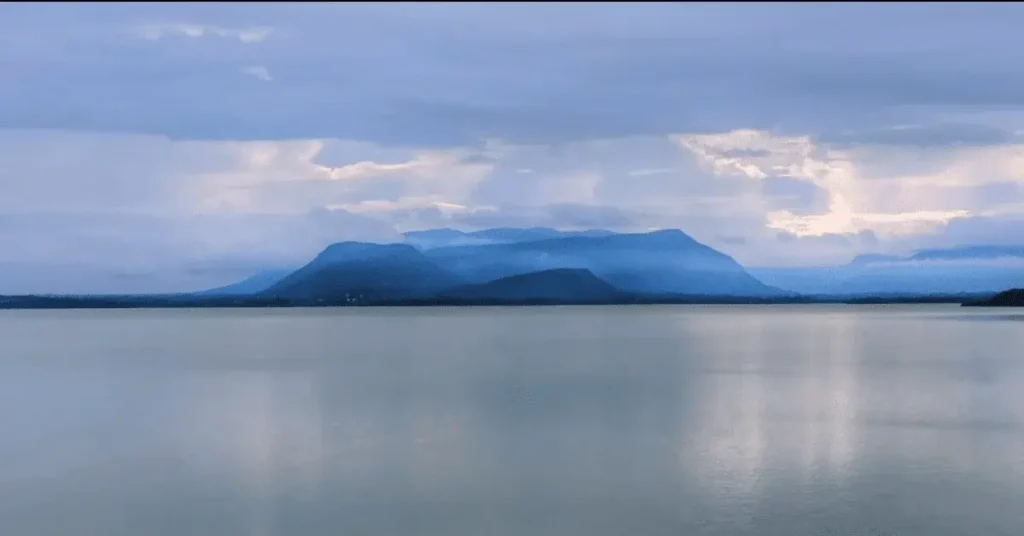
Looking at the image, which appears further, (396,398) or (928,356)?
(928,356)

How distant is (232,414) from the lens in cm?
2558

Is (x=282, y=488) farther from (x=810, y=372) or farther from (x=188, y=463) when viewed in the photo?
(x=810, y=372)

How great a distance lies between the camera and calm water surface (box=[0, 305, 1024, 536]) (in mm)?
13938

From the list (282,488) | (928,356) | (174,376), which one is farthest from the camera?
(928,356)

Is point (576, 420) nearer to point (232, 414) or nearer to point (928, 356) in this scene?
point (232, 414)

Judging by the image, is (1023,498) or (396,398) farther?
(396,398)

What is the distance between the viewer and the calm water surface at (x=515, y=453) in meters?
13.9

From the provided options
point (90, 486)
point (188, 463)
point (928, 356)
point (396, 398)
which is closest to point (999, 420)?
point (396, 398)

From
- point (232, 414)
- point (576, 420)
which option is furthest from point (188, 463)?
point (576, 420)

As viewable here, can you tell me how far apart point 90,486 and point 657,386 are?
19774 millimetres

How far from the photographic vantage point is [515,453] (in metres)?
19.1

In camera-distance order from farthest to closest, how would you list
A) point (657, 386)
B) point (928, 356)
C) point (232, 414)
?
point (928, 356)
point (657, 386)
point (232, 414)

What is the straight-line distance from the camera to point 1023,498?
15000mm

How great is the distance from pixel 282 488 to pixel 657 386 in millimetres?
18503
